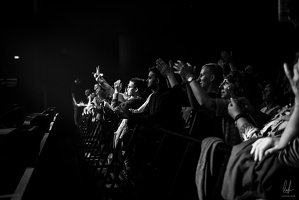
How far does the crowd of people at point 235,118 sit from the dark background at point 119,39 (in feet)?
2.64

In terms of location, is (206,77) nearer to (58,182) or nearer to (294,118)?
(294,118)

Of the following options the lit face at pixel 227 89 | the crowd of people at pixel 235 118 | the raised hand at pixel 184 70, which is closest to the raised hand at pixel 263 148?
the crowd of people at pixel 235 118

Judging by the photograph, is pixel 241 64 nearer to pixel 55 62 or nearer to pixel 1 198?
pixel 1 198

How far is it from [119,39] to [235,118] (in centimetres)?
939

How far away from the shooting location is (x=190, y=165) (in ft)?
8.34

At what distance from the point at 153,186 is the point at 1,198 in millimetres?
1201

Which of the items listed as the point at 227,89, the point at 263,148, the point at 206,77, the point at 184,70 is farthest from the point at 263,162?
the point at 206,77

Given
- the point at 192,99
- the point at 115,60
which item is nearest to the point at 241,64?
the point at 192,99

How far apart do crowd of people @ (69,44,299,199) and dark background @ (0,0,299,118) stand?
806 mm

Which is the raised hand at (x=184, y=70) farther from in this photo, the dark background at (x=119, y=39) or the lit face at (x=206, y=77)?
the dark background at (x=119, y=39)

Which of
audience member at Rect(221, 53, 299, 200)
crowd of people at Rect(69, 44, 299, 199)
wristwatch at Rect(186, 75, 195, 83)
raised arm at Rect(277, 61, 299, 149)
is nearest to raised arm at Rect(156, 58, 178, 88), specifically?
crowd of people at Rect(69, 44, 299, 199)

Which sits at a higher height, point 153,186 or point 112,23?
point 112,23

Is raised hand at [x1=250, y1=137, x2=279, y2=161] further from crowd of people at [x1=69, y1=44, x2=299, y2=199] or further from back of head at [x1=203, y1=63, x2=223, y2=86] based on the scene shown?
back of head at [x1=203, y1=63, x2=223, y2=86]

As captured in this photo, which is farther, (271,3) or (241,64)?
(241,64)
